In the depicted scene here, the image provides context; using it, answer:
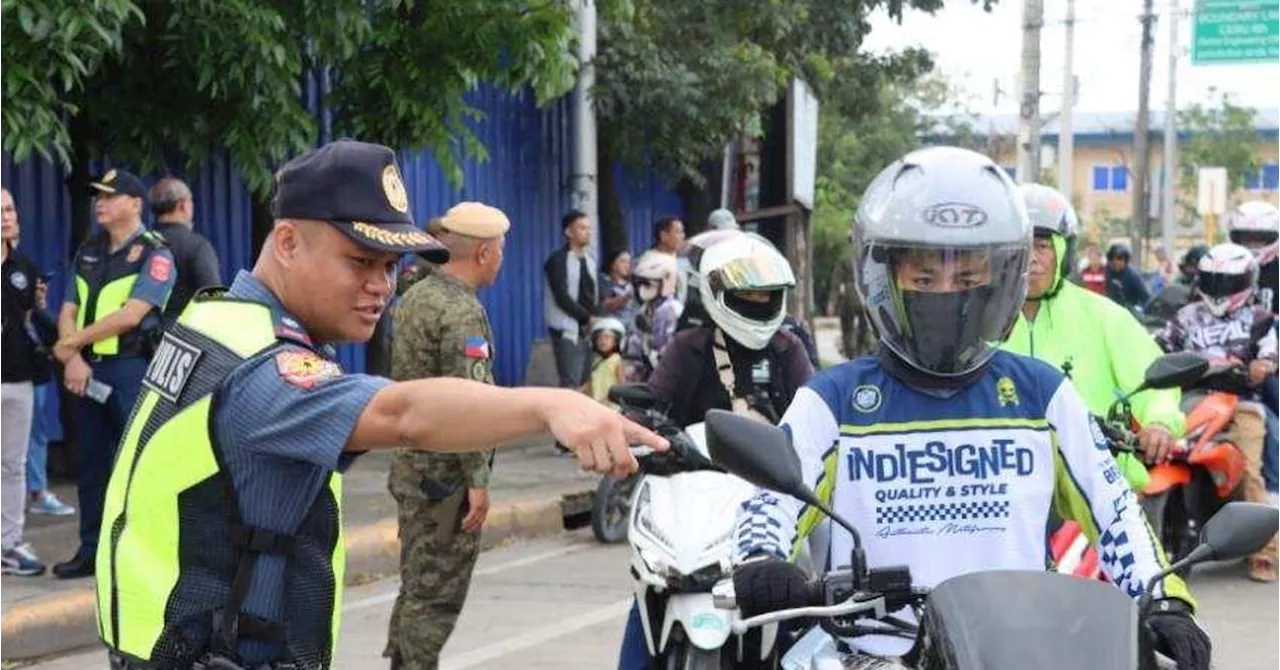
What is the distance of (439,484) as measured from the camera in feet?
22.5

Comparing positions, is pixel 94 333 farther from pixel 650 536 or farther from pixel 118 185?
pixel 650 536

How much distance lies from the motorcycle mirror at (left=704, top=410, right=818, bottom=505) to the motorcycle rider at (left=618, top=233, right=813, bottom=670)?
3567mm

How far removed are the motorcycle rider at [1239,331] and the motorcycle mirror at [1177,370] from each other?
6.07 m

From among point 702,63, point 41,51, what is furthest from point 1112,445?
point 702,63

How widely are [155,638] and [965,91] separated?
160 feet

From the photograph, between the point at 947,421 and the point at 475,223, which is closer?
the point at 947,421

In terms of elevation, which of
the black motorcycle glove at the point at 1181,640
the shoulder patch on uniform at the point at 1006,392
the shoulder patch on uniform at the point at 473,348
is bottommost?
the black motorcycle glove at the point at 1181,640

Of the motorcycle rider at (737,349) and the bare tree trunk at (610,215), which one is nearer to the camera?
the motorcycle rider at (737,349)

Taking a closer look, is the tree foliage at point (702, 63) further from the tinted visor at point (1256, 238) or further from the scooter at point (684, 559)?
the scooter at point (684, 559)

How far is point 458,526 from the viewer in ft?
22.6

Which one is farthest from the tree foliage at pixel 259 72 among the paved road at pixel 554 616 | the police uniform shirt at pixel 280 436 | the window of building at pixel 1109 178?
A: the window of building at pixel 1109 178

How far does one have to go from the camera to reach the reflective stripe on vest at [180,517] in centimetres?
313

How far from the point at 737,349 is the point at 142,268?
3.44 m

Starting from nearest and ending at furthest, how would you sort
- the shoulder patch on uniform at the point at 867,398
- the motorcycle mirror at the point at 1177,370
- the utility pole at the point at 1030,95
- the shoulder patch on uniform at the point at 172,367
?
the shoulder patch on uniform at the point at 172,367 → the shoulder patch on uniform at the point at 867,398 → the motorcycle mirror at the point at 1177,370 → the utility pole at the point at 1030,95
